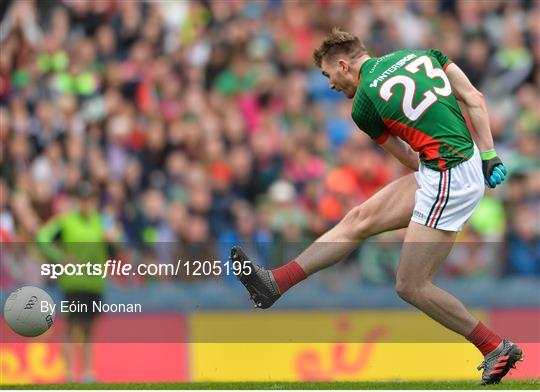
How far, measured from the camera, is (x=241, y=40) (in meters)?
16.1

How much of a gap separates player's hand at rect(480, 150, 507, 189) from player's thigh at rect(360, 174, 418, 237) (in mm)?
589

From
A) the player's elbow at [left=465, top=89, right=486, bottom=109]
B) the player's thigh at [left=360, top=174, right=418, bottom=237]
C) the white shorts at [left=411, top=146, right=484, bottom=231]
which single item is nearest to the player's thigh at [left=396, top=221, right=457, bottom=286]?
the white shorts at [left=411, top=146, right=484, bottom=231]

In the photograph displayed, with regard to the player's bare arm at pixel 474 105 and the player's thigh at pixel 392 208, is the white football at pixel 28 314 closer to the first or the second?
the player's thigh at pixel 392 208

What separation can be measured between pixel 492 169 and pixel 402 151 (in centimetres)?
75

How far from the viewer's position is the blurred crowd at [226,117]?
44.4ft

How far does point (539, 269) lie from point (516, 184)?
178cm

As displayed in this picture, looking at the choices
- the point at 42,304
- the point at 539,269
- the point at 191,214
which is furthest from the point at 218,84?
the point at 42,304

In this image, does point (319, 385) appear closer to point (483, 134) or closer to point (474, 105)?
point (483, 134)

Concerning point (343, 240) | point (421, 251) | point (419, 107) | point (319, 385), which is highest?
point (419, 107)

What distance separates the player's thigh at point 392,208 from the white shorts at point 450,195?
0.31 meters

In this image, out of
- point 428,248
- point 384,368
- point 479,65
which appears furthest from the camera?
point 479,65

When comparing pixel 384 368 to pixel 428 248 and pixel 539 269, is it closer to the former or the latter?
pixel 539 269

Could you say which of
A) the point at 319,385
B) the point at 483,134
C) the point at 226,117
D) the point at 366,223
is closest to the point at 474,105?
the point at 483,134

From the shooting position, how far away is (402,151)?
28.7 ft
